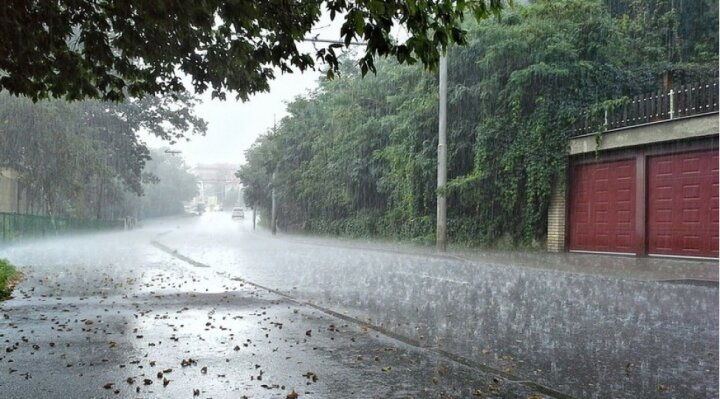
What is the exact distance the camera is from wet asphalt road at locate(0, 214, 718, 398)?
5.00 metres

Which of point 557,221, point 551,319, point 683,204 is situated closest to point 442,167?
point 557,221

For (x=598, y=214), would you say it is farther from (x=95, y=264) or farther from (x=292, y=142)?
(x=292, y=142)

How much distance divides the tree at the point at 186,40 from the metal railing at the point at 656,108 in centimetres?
1125

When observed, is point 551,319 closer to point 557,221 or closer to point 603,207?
point 603,207

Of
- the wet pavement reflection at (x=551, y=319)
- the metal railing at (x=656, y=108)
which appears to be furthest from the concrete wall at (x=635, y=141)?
the wet pavement reflection at (x=551, y=319)

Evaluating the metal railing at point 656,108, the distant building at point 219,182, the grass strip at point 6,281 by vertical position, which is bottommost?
the grass strip at point 6,281

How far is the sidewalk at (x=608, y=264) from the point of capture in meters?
12.9

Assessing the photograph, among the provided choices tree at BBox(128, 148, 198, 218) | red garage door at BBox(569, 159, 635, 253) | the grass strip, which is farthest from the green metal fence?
tree at BBox(128, 148, 198, 218)

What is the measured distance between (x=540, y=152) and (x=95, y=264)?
14.0 meters

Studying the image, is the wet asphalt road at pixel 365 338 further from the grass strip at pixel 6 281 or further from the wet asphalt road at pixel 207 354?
the grass strip at pixel 6 281

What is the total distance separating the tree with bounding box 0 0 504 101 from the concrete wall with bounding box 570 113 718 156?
11.1 m

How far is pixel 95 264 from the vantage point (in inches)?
709

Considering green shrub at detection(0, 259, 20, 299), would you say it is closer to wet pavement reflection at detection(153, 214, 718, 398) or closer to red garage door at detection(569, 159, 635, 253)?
wet pavement reflection at detection(153, 214, 718, 398)

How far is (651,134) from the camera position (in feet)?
55.6
